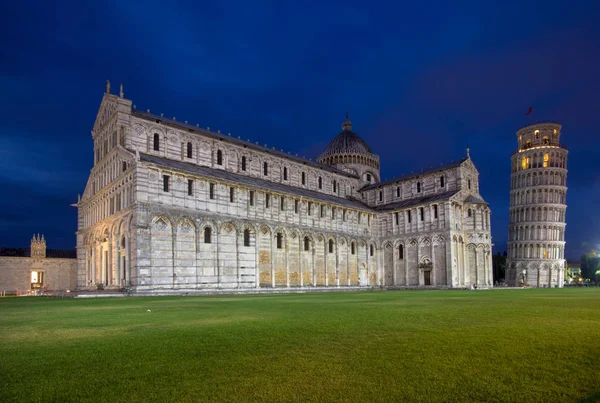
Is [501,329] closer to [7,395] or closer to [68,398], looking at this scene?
[68,398]

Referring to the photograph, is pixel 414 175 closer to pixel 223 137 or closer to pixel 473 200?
pixel 473 200

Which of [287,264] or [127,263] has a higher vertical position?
[127,263]

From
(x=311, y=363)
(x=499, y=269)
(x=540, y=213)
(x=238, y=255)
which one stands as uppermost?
(x=540, y=213)

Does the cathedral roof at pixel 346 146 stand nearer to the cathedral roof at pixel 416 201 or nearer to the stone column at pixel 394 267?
the cathedral roof at pixel 416 201

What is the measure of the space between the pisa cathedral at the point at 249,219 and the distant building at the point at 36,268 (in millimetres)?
10468

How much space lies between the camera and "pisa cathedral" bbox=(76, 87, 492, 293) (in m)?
42.0

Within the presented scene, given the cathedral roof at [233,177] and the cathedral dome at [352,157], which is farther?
the cathedral dome at [352,157]

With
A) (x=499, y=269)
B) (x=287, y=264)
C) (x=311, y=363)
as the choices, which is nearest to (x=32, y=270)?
(x=287, y=264)

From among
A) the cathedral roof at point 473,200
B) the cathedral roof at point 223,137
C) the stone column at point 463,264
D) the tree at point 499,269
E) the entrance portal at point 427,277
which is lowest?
the tree at point 499,269

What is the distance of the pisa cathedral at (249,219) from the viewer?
1654 inches

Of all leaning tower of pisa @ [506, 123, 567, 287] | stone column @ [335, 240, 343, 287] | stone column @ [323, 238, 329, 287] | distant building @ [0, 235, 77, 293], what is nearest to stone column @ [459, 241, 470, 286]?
stone column @ [335, 240, 343, 287]

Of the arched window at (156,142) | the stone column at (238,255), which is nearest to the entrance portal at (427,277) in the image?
the stone column at (238,255)

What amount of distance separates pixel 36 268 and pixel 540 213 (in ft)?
299

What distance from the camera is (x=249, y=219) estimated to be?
4903cm
